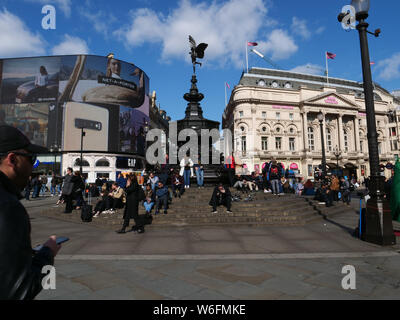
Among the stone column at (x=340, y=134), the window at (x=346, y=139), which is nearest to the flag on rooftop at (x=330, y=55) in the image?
the stone column at (x=340, y=134)

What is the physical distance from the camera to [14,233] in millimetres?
1075

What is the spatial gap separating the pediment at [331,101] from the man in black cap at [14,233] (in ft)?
180

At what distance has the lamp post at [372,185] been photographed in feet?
18.7

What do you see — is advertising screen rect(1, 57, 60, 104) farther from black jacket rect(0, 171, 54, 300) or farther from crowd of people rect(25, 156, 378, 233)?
black jacket rect(0, 171, 54, 300)

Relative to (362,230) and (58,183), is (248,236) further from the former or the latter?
(58,183)

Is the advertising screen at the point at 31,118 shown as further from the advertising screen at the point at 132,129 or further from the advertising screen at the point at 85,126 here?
the advertising screen at the point at 132,129

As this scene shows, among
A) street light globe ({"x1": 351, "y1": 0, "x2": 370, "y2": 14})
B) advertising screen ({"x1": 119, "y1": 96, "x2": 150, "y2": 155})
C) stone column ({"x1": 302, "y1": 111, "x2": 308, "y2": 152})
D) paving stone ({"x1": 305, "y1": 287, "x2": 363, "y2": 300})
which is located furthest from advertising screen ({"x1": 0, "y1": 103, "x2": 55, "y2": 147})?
stone column ({"x1": 302, "y1": 111, "x2": 308, "y2": 152})

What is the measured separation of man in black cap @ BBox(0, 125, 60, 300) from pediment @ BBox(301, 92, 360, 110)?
180 ft

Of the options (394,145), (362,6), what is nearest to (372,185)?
(362,6)

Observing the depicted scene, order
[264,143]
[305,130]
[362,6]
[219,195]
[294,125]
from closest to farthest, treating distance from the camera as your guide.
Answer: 1. [362,6]
2. [219,195]
3. [264,143]
4. [305,130]
5. [294,125]

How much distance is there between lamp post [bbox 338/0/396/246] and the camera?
570 cm

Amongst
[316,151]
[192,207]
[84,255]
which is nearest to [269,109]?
[316,151]

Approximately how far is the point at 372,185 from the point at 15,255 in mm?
7229

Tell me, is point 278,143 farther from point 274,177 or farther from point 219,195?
point 219,195
